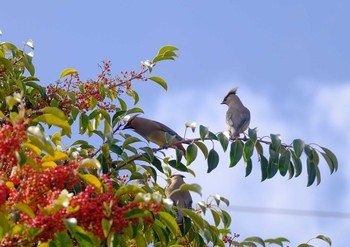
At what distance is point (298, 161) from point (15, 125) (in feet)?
5.28

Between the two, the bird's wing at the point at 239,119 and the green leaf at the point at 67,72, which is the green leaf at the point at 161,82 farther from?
the bird's wing at the point at 239,119

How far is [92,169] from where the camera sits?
138 inches

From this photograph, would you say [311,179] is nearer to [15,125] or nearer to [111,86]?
[111,86]

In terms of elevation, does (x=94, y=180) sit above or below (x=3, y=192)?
above

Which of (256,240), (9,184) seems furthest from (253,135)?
(9,184)

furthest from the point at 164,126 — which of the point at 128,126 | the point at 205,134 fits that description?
the point at 205,134

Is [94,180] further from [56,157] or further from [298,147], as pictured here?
[298,147]

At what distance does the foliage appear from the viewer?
7.82ft

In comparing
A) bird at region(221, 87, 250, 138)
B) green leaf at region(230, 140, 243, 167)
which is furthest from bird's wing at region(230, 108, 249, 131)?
green leaf at region(230, 140, 243, 167)

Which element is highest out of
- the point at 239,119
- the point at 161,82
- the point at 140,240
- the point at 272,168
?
the point at 239,119

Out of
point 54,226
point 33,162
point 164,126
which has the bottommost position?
point 54,226

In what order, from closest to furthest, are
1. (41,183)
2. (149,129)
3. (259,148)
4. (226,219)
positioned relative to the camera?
1. (41,183)
2. (259,148)
3. (226,219)
4. (149,129)

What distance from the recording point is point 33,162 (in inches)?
→ 98.3

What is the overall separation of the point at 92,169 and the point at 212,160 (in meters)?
0.53
